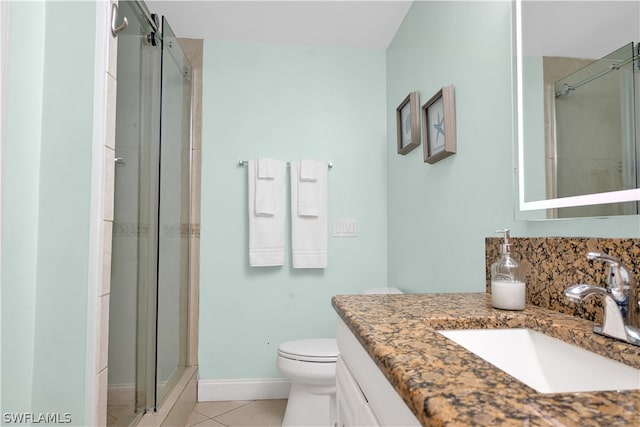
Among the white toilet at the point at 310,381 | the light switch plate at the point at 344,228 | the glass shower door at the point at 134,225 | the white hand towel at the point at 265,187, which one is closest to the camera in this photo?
the glass shower door at the point at 134,225

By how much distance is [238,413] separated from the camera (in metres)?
2.09

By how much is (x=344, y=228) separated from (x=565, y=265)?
5.34ft

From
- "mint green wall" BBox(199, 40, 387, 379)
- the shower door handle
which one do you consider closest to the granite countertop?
the shower door handle

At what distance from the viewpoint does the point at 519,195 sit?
1070 millimetres

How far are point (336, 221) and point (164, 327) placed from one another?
3.76ft

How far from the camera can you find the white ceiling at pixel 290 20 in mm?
2029

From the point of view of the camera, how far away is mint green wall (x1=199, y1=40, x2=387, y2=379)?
2.31 m

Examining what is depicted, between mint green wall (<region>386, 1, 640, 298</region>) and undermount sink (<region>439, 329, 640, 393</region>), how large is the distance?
0.26 metres

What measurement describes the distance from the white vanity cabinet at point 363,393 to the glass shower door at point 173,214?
115cm

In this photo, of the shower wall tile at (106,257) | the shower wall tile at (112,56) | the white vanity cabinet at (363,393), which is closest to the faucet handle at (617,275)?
the white vanity cabinet at (363,393)

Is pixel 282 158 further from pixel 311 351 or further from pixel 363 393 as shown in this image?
pixel 363 393

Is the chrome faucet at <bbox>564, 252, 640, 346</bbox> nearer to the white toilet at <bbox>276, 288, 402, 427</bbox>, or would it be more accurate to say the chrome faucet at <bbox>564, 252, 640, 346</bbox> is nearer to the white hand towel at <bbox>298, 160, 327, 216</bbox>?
the white toilet at <bbox>276, 288, 402, 427</bbox>

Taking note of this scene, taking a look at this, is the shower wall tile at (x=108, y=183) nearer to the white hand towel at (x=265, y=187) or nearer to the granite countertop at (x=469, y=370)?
the granite countertop at (x=469, y=370)

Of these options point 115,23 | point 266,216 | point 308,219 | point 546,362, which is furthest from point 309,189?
point 546,362
